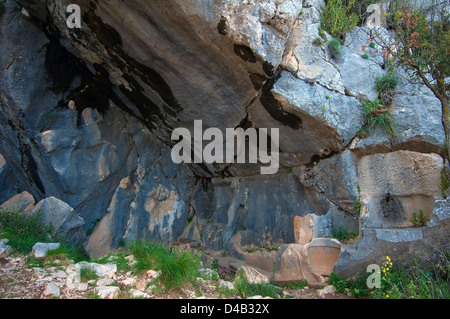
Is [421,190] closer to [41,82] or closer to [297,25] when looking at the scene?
[297,25]

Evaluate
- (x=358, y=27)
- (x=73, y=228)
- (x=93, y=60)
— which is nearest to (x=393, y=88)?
(x=358, y=27)

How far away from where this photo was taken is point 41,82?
6.05 m

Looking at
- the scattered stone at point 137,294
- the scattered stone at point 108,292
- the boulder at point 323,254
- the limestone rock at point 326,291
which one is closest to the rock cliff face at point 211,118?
the boulder at point 323,254

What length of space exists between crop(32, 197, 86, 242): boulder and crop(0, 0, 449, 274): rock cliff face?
22.0 inches

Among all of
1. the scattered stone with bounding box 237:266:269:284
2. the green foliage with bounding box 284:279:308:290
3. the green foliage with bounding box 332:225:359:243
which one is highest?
the green foliage with bounding box 332:225:359:243

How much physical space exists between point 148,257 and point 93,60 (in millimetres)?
3988

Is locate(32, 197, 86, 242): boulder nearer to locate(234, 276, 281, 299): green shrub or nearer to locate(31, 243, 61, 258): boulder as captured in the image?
locate(31, 243, 61, 258): boulder

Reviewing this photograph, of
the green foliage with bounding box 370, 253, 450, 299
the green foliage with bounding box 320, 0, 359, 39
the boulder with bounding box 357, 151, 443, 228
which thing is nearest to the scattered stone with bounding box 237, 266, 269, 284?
the green foliage with bounding box 370, 253, 450, 299

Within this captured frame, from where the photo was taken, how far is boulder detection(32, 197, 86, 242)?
550 cm

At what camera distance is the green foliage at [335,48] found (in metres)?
5.36

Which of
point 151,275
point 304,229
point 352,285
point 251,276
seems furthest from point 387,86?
point 151,275

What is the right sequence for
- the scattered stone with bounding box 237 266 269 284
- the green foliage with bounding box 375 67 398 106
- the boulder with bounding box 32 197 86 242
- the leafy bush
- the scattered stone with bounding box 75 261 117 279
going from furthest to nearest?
the boulder with bounding box 32 197 86 242, the green foliage with bounding box 375 67 398 106, the scattered stone with bounding box 237 266 269 284, the scattered stone with bounding box 75 261 117 279, the leafy bush

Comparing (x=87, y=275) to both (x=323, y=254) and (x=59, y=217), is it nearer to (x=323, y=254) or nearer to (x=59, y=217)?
(x=59, y=217)
